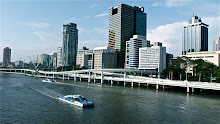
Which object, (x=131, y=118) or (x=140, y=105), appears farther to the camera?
(x=140, y=105)

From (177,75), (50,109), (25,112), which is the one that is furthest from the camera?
(177,75)

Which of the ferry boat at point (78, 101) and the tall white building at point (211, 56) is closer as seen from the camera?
the ferry boat at point (78, 101)

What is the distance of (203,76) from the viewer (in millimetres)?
123500

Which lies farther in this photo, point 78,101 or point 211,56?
point 211,56

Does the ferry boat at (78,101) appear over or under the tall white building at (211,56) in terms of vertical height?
under

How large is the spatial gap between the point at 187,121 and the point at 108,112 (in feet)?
60.2

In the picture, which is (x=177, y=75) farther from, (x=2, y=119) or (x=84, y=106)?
(x=2, y=119)

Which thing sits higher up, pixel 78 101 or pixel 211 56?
pixel 211 56

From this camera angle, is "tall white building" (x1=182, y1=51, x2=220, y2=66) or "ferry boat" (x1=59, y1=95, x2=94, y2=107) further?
"tall white building" (x1=182, y1=51, x2=220, y2=66)

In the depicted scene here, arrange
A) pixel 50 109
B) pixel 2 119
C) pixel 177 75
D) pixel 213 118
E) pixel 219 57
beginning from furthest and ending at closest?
1. pixel 219 57
2. pixel 177 75
3. pixel 50 109
4. pixel 213 118
5. pixel 2 119

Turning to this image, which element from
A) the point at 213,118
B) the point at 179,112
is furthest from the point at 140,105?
the point at 213,118

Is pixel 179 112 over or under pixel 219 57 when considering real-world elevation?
under

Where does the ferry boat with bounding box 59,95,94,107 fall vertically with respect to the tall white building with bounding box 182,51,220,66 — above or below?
below

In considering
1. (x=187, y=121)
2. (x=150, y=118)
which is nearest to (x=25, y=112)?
(x=150, y=118)
